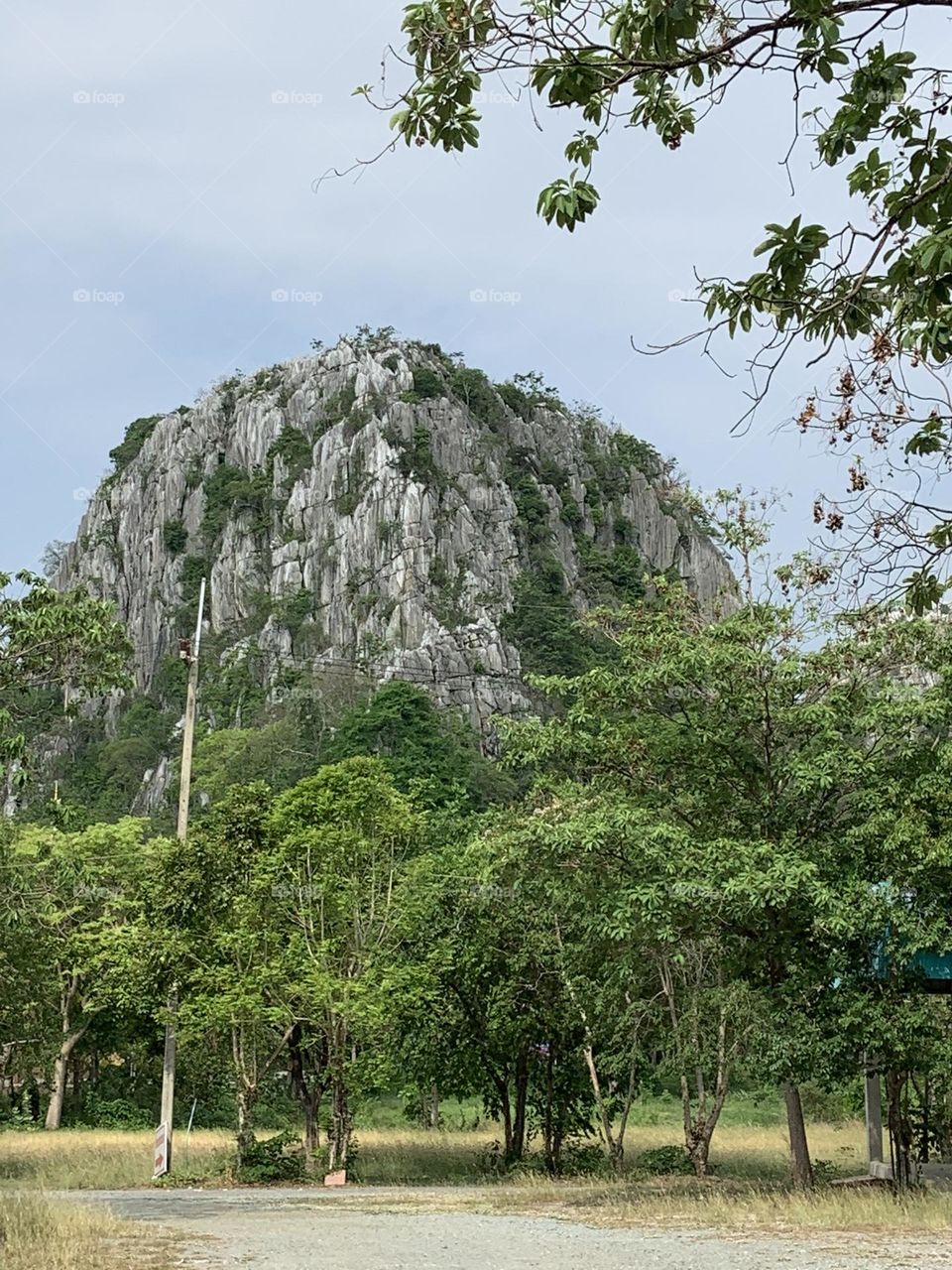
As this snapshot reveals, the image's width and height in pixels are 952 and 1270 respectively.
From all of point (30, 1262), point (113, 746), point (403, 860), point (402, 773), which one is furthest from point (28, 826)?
point (113, 746)

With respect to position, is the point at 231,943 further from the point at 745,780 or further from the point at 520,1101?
the point at 745,780

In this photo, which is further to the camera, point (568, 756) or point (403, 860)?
point (403, 860)

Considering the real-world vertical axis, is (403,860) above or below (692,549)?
below

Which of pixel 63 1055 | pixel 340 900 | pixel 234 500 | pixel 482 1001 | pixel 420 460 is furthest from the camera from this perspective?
pixel 234 500

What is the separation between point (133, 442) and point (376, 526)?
150 ft

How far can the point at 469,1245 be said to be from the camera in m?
11.8

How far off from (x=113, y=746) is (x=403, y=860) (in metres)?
90.9

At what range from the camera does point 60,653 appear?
14453mm

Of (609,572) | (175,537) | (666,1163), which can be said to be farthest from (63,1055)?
(175,537)

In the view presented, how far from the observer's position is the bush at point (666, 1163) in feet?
72.6

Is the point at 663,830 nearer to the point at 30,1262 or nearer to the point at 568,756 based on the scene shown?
the point at 568,756

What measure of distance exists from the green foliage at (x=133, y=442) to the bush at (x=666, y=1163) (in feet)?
433

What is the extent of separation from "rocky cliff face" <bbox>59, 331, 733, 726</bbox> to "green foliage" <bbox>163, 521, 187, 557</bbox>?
0.72ft

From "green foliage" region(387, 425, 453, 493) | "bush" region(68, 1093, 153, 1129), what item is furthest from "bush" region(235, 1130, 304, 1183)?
"green foliage" region(387, 425, 453, 493)
